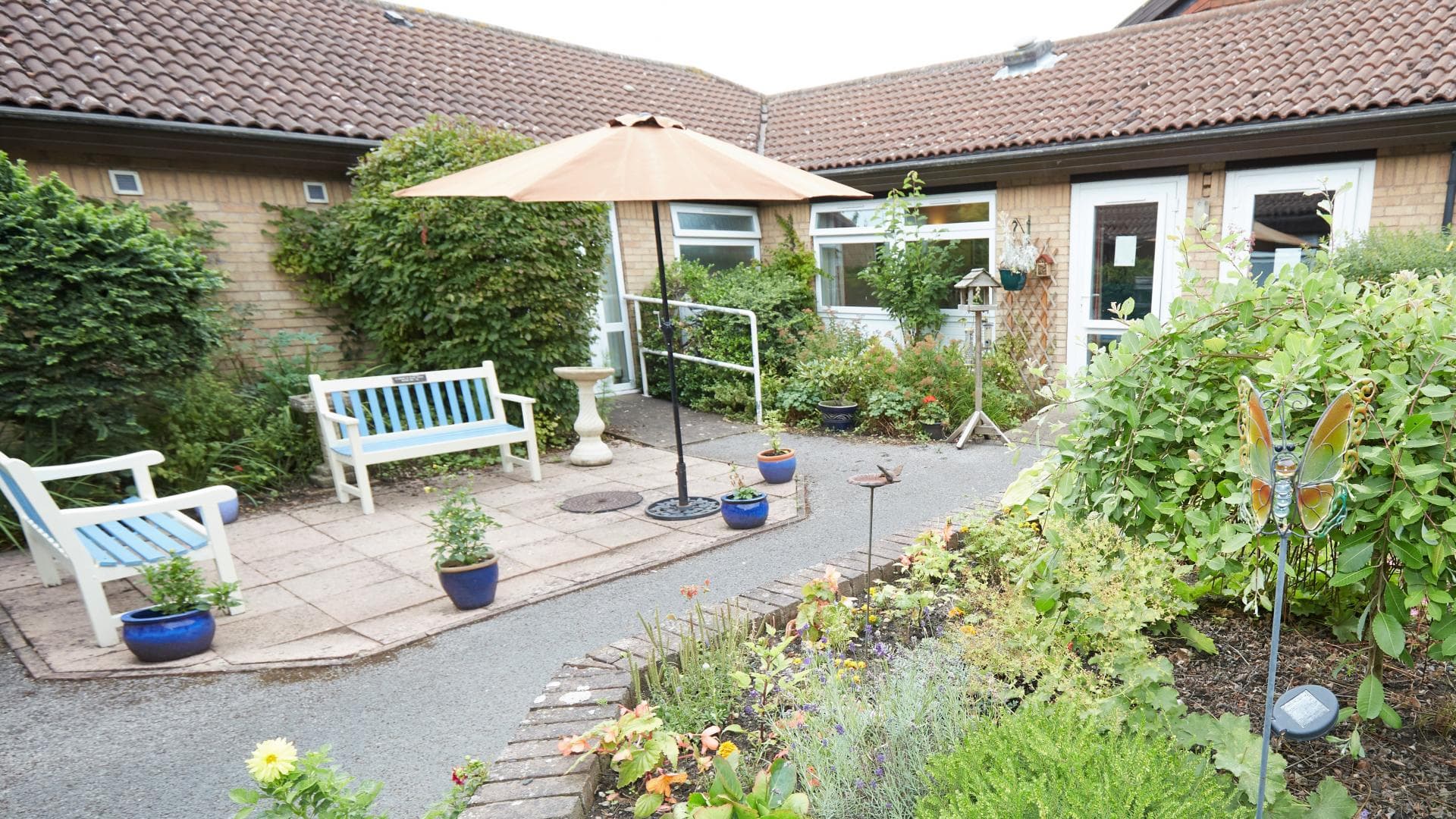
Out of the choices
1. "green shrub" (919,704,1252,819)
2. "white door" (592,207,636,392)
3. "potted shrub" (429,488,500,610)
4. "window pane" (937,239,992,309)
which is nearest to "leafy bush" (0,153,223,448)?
"potted shrub" (429,488,500,610)

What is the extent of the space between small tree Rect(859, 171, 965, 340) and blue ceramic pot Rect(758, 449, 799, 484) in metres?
4.15

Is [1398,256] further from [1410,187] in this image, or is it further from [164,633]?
[164,633]

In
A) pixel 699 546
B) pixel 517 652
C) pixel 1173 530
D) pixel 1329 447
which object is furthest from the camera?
pixel 699 546

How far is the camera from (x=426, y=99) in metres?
8.52

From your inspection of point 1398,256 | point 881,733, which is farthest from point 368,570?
point 1398,256

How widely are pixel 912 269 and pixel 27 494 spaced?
8088 millimetres

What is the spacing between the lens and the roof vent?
10211 mm

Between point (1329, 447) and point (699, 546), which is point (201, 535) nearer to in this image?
point (699, 546)

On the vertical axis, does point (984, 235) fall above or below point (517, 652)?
above

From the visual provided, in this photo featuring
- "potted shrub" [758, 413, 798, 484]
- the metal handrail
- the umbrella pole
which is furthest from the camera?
the metal handrail

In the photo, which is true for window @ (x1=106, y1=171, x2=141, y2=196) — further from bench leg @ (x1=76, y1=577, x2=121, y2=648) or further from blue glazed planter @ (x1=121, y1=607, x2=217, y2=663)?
blue glazed planter @ (x1=121, y1=607, x2=217, y2=663)

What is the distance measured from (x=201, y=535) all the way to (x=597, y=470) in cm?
305

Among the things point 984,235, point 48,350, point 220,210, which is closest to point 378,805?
point 48,350

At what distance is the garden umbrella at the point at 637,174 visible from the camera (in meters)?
4.05
